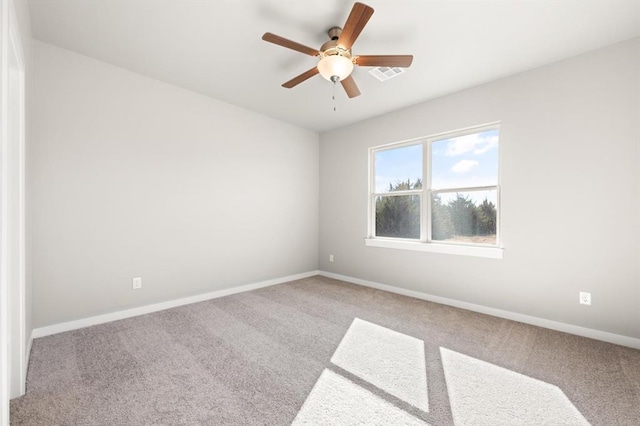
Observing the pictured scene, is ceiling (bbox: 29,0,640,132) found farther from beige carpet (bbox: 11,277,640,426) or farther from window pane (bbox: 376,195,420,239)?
beige carpet (bbox: 11,277,640,426)

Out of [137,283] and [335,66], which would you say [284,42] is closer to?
[335,66]

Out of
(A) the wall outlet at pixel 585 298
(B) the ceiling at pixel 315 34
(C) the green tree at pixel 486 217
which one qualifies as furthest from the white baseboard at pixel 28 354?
(A) the wall outlet at pixel 585 298

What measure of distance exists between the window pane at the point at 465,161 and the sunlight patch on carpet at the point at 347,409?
2703mm

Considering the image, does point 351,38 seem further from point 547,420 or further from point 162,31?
point 547,420

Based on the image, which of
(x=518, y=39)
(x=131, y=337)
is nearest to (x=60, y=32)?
(x=131, y=337)

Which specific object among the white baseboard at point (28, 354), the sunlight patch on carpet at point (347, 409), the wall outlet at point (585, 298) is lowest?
the sunlight patch on carpet at point (347, 409)

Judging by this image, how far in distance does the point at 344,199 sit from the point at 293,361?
2957 mm

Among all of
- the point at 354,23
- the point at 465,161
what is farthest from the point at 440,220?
the point at 354,23

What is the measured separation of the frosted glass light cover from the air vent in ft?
2.50

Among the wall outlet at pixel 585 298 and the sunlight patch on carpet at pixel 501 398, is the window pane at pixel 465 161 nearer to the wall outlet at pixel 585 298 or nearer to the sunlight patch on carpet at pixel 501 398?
the wall outlet at pixel 585 298

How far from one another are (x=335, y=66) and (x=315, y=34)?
16.7 inches

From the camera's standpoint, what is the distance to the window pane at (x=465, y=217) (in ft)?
10.4

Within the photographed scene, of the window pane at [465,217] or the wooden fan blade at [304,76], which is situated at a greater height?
the wooden fan blade at [304,76]

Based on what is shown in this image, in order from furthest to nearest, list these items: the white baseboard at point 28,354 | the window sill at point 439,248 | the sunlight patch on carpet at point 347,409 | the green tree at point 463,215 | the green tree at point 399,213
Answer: the green tree at point 399,213 → the green tree at point 463,215 → the window sill at point 439,248 → the white baseboard at point 28,354 → the sunlight patch on carpet at point 347,409
